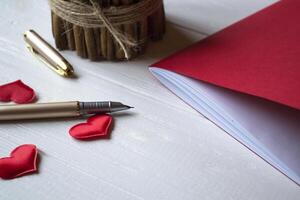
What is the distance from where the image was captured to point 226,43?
1.82 feet

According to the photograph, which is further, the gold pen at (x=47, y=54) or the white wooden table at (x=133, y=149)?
the gold pen at (x=47, y=54)

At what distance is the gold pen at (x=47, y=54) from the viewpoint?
1.82 feet

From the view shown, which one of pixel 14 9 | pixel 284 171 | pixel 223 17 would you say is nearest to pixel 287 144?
pixel 284 171

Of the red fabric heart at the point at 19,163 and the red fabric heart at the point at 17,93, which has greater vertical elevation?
the red fabric heart at the point at 17,93

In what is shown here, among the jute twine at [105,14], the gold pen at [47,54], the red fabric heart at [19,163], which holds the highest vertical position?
the jute twine at [105,14]

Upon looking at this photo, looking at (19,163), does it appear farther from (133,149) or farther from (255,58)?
(255,58)

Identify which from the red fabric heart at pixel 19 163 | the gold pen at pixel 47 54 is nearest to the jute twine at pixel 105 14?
the gold pen at pixel 47 54

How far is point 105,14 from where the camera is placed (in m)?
0.52

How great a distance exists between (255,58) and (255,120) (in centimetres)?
8

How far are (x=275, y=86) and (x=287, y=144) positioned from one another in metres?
0.06

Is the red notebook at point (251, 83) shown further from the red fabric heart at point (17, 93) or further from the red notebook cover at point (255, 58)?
the red fabric heart at point (17, 93)

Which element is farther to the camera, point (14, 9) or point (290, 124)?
point (14, 9)

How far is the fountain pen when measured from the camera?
492mm

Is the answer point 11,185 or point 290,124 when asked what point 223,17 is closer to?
point 290,124
